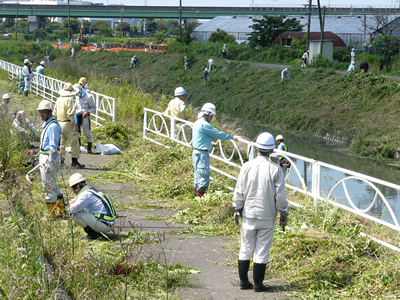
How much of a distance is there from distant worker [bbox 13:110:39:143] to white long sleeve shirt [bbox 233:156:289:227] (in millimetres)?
7275

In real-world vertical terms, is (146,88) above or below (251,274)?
below

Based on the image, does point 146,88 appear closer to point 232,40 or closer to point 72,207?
point 232,40

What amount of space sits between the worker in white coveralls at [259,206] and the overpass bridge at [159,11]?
317 feet

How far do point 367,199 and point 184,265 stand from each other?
420 inches

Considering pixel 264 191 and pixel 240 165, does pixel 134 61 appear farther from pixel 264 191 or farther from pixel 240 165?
pixel 264 191

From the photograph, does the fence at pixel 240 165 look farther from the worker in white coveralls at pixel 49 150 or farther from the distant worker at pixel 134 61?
the distant worker at pixel 134 61

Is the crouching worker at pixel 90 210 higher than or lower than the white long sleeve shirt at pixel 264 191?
lower

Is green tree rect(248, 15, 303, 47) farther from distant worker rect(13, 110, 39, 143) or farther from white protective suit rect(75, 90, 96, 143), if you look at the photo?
distant worker rect(13, 110, 39, 143)

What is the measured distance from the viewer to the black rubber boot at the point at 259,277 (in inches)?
221

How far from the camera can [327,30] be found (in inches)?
2621

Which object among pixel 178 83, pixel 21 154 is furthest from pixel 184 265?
pixel 178 83

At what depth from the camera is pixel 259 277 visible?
222 inches

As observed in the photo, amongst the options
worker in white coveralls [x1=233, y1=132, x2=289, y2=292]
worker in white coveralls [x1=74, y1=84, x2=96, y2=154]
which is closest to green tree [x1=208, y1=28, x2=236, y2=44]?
worker in white coveralls [x1=74, y1=84, x2=96, y2=154]

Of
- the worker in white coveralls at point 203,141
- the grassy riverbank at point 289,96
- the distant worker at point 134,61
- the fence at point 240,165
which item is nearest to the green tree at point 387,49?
the grassy riverbank at point 289,96
